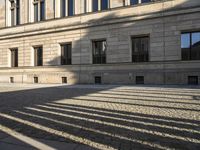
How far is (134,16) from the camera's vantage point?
19.3 metres

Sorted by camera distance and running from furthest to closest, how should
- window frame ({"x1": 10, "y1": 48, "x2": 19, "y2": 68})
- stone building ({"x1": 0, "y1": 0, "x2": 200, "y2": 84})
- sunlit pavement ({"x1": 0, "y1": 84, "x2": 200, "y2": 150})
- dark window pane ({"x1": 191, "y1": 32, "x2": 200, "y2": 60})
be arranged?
window frame ({"x1": 10, "y1": 48, "x2": 19, "y2": 68})
stone building ({"x1": 0, "y1": 0, "x2": 200, "y2": 84})
dark window pane ({"x1": 191, "y1": 32, "x2": 200, "y2": 60})
sunlit pavement ({"x1": 0, "y1": 84, "x2": 200, "y2": 150})

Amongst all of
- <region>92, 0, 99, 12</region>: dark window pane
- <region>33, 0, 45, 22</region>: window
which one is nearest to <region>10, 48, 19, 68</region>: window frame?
<region>33, 0, 45, 22</region>: window

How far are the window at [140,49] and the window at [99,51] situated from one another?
3.02m

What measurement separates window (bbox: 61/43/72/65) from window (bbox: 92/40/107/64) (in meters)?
2.91

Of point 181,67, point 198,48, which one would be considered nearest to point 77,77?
point 181,67

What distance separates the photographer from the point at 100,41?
70.4 feet

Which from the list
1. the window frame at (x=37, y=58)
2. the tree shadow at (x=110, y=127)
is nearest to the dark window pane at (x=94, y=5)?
the window frame at (x=37, y=58)

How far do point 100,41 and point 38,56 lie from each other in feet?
27.6

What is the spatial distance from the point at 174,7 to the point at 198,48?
4103mm

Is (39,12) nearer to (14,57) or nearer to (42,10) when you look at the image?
(42,10)

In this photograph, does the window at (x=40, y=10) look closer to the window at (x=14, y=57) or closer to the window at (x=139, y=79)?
the window at (x=14, y=57)

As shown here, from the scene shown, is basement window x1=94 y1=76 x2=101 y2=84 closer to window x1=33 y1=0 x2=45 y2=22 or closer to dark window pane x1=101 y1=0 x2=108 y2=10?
dark window pane x1=101 y1=0 x2=108 y2=10

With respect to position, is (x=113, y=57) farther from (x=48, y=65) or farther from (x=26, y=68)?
(x=26, y=68)

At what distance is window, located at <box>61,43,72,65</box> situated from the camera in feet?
75.2
